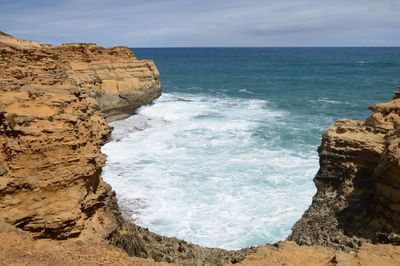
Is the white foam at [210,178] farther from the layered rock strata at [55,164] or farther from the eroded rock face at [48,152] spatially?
the eroded rock face at [48,152]

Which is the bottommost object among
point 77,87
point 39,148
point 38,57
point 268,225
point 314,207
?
point 268,225

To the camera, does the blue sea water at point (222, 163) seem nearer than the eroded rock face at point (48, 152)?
No

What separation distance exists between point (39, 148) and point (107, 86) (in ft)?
93.4

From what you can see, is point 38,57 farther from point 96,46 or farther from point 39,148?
point 96,46

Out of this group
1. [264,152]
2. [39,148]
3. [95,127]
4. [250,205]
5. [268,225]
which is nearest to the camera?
[39,148]

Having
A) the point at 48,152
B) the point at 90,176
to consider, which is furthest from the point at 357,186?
the point at 48,152

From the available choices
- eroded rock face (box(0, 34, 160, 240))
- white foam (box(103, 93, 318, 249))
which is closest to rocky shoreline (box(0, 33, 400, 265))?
eroded rock face (box(0, 34, 160, 240))

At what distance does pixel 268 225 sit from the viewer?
1988 centimetres

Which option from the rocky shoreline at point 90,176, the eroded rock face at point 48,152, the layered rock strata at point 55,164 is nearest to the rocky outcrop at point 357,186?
the rocky shoreline at point 90,176

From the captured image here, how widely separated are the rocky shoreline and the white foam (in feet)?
14.3

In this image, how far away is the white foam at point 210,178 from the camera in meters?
20.0

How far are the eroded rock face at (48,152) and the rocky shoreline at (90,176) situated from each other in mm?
23

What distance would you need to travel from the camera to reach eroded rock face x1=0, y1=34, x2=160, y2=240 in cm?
1000

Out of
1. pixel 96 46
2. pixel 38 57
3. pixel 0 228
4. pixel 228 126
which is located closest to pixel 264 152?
pixel 228 126
